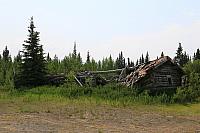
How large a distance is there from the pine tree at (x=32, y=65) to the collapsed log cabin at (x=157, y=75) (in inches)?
424

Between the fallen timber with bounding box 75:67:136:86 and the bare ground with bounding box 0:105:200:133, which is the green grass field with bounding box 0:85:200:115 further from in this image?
the fallen timber with bounding box 75:67:136:86

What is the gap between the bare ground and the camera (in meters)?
17.5

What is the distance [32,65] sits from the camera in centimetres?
4531

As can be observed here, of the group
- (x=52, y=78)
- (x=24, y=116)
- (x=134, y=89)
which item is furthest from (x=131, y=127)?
(x=52, y=78)

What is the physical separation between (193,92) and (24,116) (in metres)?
18.7

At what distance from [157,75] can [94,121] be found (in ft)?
67.1

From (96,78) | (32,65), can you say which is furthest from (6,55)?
(96,78)

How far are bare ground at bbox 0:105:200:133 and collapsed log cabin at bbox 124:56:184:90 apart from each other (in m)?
11.4

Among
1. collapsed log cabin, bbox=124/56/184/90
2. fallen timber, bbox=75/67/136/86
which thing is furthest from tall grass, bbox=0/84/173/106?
fallen timber, bbox=75/67/136/86

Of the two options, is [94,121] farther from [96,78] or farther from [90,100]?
[96,78]

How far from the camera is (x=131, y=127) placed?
18906mm

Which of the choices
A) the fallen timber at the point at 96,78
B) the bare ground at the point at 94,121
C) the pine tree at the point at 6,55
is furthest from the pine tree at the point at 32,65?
the pine tree at the point at 6,55

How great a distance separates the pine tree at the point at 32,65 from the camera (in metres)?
44.8

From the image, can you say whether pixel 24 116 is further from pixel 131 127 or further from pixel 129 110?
pixel 129 110
